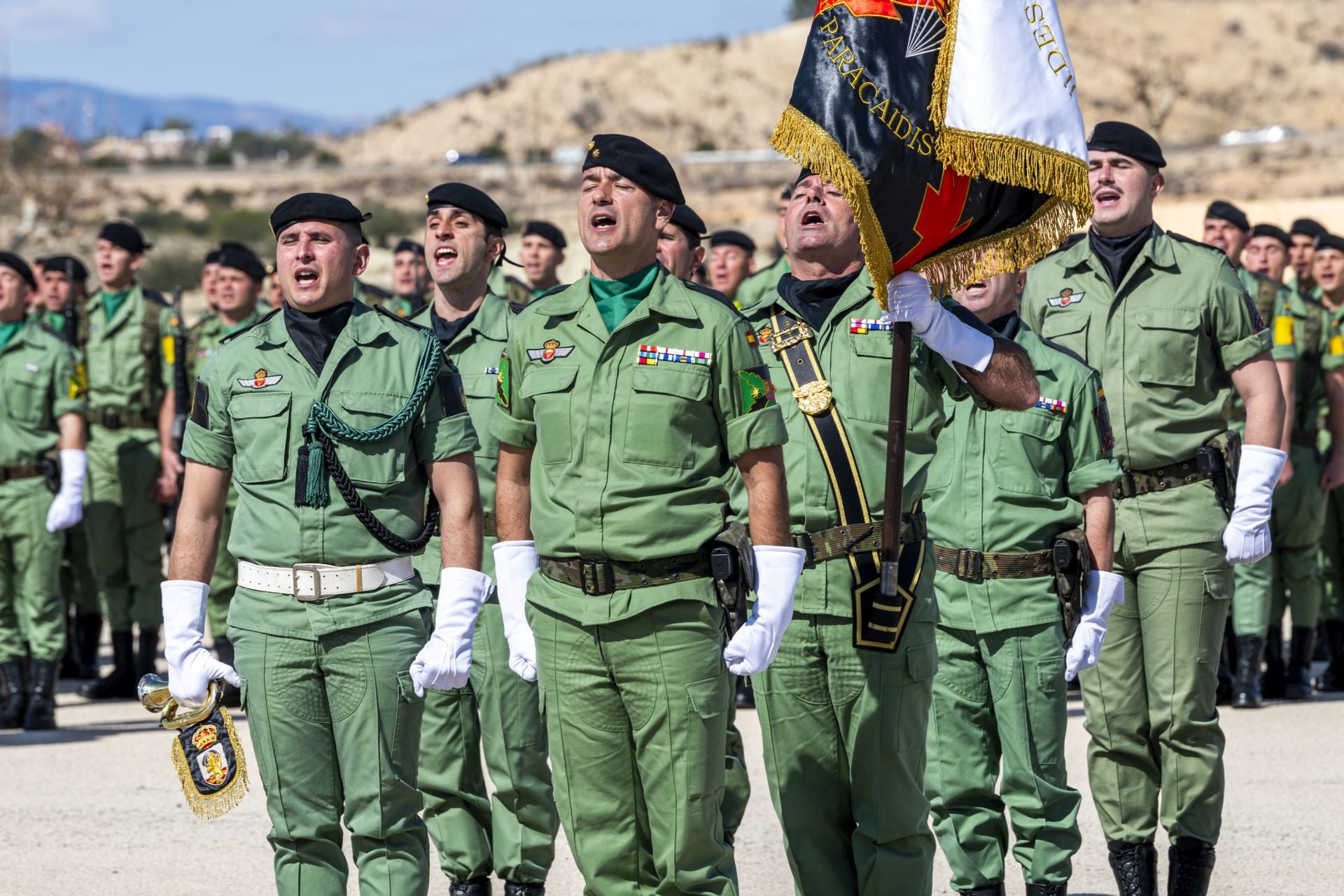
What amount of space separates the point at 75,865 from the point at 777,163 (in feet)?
190

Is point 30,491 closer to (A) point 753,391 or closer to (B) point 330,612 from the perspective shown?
(B) point 330,612

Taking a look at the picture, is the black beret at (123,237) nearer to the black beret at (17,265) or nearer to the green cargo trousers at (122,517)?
the black beret at (17,265)

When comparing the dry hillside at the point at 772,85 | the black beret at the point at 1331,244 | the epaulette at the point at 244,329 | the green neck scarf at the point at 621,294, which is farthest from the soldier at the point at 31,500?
the dry hillside at the point at 772,85

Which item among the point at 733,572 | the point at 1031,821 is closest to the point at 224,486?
the point at 733,572

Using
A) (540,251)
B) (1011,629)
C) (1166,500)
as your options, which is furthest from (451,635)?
(540,251)

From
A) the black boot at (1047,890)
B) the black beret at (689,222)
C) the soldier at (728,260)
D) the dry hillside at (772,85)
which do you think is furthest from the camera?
the dry hillside at (772,85)

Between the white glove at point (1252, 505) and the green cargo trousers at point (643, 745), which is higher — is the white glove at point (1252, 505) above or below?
above

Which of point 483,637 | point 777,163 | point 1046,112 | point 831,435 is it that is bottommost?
point 483,637

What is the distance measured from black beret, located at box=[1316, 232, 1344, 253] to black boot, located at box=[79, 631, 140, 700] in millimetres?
8521

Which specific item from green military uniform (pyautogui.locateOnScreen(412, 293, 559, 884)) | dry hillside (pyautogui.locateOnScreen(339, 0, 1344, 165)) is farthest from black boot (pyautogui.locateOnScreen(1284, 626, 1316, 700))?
dry hillside (pyautogui.locateOnScreen(339, 0, 1344, 165))

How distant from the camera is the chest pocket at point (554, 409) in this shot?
17.0ft

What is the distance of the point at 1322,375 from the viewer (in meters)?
12.1

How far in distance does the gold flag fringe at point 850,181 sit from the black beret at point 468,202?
2.28m

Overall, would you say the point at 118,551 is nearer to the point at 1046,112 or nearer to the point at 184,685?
the point at 184,685
